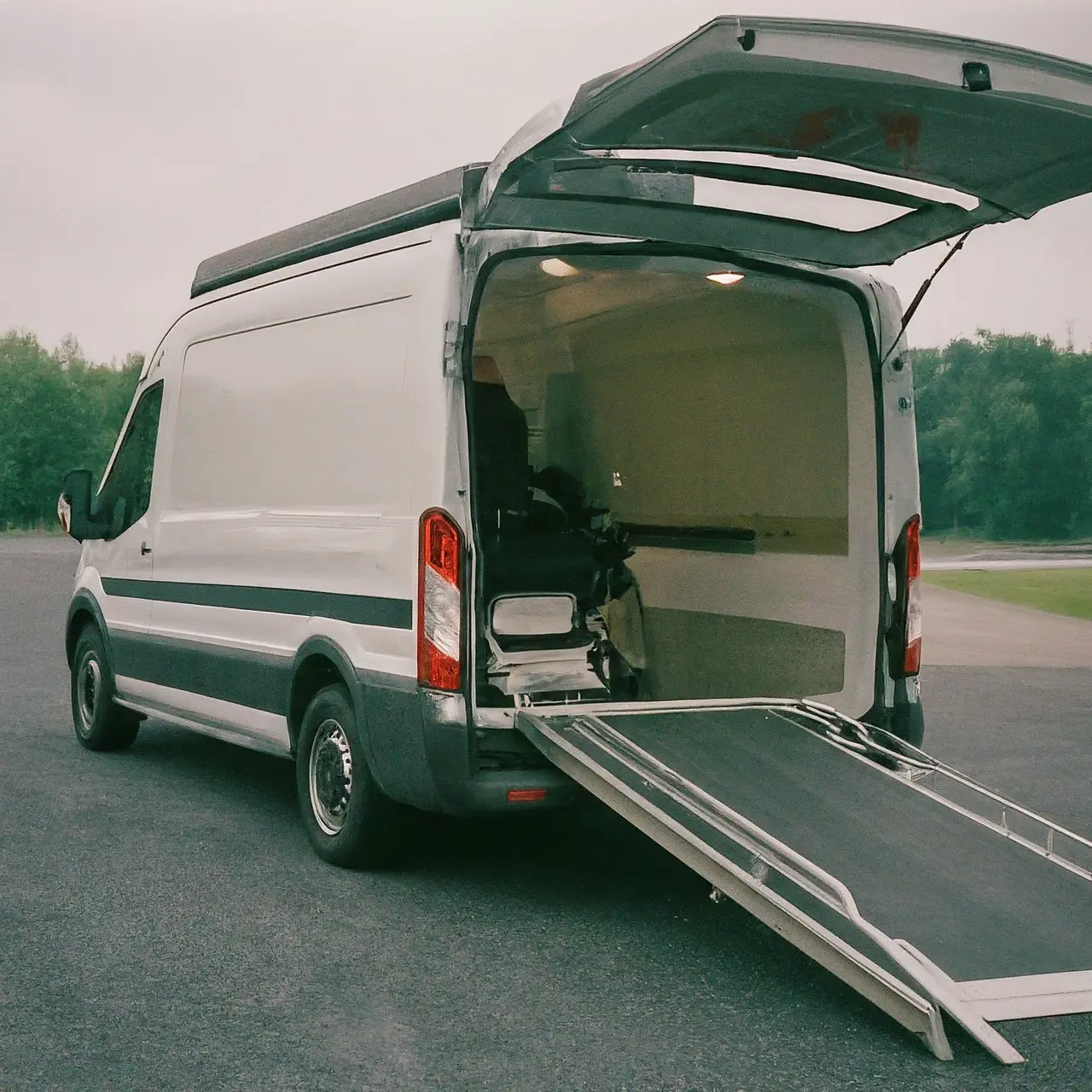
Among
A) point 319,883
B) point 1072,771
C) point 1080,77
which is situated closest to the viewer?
point 1080,77

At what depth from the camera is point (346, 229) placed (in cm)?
638

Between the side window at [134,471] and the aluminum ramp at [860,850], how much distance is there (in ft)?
11.2

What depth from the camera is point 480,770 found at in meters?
5.48

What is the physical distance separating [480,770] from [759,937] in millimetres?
1110

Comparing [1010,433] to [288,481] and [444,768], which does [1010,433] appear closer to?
[288,481]

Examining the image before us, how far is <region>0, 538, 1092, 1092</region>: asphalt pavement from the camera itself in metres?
4.03

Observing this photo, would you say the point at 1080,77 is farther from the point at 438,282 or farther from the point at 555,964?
the point at 555,964

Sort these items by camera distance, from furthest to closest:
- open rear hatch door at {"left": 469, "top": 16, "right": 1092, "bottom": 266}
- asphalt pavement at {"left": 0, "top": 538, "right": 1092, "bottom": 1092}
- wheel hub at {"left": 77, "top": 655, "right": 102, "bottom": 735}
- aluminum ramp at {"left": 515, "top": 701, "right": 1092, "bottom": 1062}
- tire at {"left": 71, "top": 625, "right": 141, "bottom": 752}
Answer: wheel hub at {"left": 77, "top": 655, "right": 102, "bottom": 735}
tire at {"left": 71, "top": 625, "right": 141, "bottom": 752}
open rear hatch door at {"left": 469, "top": 16, "right": 1092, "bottom": 266}
aluminum ramp at {"left": 515, "top": 701, "right": 1092, "bottom": 1062}
asphalt pavement at {"left": 0, "top": 538, "right": 1092, "bottom": 1092}

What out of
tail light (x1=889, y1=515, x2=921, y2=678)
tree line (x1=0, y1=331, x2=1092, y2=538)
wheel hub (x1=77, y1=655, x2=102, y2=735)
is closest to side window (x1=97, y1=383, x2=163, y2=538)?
wheel hub (x1=77, y1=655, x2=102, y2=735)

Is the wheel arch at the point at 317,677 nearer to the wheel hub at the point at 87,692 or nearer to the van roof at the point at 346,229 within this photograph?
the van roof at the point at 346,229

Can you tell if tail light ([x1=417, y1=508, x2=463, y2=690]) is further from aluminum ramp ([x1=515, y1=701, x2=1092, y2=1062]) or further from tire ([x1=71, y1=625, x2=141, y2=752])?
tire ([x1=71, y1=625, x2=141, y2=752])

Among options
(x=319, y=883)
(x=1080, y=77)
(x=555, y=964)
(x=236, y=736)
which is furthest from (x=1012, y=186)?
(x=236, y=736)

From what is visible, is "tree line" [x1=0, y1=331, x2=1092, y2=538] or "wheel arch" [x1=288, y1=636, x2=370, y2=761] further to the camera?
"tree line" [x1=0, y1=331, x2=1092, y2=538]

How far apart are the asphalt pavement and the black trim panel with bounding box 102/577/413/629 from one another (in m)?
0.90
